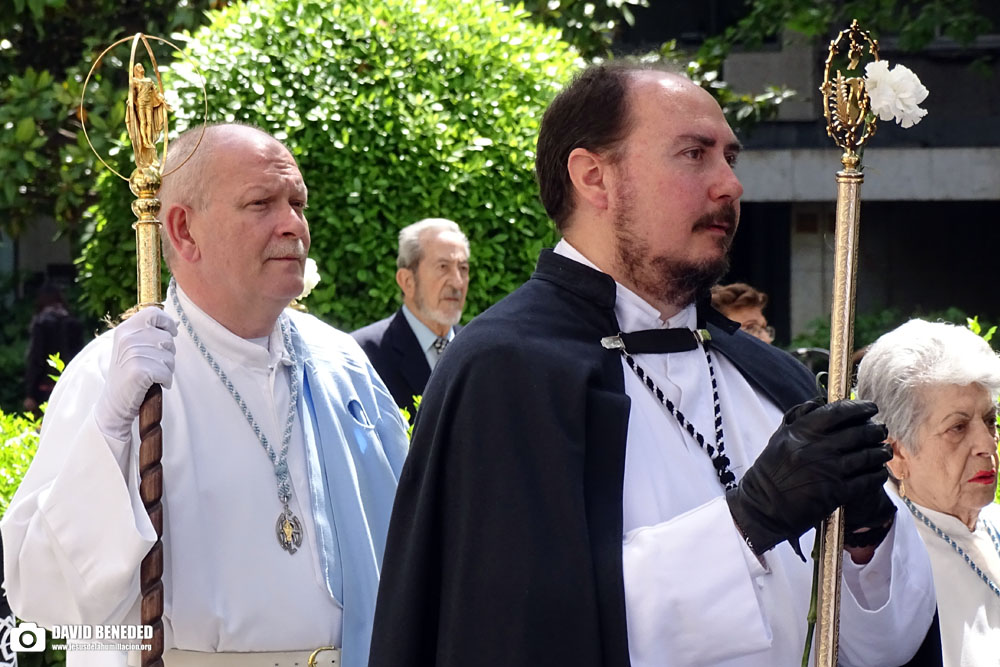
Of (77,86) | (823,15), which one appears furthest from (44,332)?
(823,15)

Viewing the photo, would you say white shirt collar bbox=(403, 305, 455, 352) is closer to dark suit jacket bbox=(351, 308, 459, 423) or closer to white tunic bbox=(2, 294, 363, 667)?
dark suit jacket bbox=(351, 308, 459, 423)

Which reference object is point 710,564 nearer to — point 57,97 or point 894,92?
point 894,92


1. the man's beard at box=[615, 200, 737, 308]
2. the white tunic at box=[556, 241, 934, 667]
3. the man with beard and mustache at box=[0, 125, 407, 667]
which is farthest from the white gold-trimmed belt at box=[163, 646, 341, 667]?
the man's beard at box=[615, 200, 737, 308]

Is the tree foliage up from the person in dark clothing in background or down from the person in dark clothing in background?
up

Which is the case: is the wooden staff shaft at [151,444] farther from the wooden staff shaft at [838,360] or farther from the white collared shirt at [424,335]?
the white collared shirt at [424,335]

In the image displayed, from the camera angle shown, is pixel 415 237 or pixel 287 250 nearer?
pixel 287 250

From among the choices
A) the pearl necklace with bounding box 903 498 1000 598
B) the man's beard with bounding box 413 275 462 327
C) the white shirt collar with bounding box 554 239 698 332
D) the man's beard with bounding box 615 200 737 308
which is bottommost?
the pearl necklace with bounding box 903 498 1000 598

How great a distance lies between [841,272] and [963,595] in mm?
1626

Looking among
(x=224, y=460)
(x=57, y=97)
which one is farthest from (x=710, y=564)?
(x=57, y=97)

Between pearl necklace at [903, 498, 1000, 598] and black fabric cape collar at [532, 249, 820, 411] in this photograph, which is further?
pearl necklace at [903, 498, 1000, 598]

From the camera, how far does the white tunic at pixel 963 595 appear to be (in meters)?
3.75

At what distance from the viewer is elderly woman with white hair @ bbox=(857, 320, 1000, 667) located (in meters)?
3.77

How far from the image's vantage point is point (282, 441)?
11.8ft

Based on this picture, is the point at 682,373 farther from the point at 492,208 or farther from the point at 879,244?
the point at 879,244
